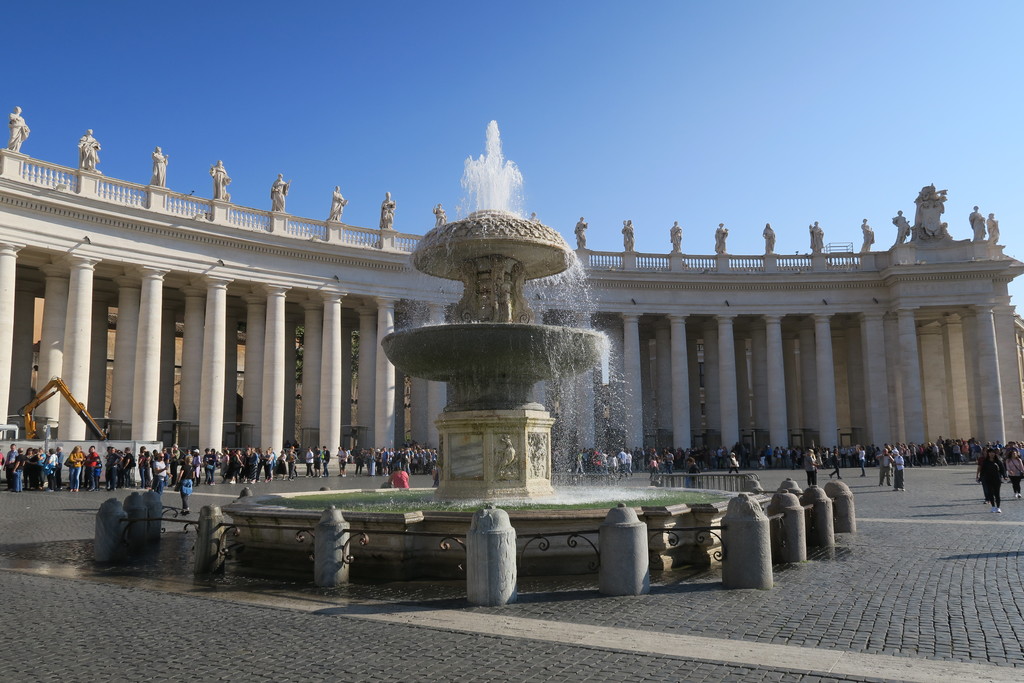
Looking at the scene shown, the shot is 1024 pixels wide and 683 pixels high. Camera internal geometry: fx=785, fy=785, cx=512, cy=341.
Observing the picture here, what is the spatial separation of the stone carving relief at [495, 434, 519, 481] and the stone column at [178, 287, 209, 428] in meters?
30.6

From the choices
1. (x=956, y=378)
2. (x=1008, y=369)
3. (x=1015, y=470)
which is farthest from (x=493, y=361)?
(x=956, y=378)

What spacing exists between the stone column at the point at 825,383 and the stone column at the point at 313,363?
1192 inches

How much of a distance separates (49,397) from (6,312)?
394 cm

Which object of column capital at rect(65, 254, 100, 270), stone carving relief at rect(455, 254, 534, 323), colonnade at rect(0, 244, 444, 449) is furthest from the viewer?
colonnade at rect(0, 244, 444, 449)

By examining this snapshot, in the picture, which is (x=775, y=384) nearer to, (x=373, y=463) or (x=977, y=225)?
→ (x=977, y=225)

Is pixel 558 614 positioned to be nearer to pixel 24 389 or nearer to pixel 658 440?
pixel 24 389

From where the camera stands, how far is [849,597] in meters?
9.32

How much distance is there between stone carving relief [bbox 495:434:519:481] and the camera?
13.9 metres

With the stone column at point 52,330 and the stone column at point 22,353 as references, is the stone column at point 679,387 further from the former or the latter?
the stone column at point 22,353

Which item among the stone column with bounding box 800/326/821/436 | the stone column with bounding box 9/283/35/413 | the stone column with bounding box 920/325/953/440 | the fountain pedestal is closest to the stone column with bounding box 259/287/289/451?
the stone column with bounding box 9/283/35/413

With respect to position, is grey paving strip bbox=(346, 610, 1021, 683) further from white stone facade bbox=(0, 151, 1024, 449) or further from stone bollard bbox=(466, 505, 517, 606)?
white stone facade bbox=(0, 151, 1024, 449)

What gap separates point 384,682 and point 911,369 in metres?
50.4

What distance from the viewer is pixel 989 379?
4850 centimetres

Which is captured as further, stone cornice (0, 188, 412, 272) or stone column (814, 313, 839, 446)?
stone column (814, 313, 839, 446)
